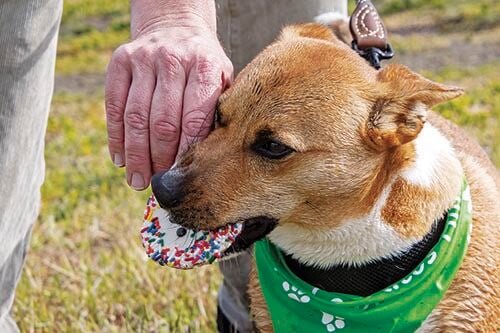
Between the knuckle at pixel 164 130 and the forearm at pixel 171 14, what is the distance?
34 cm

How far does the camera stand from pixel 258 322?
3.10 metres

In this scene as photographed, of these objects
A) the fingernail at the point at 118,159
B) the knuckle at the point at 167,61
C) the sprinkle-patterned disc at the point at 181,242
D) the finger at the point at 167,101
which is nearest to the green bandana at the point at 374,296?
the sprinkle-patterned disc at the point at 181,242

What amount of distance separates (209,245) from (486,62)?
9.23 metres

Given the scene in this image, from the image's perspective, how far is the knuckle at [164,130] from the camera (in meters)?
2.35

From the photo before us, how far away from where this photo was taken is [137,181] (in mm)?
2500

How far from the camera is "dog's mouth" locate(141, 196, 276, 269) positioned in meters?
2.56

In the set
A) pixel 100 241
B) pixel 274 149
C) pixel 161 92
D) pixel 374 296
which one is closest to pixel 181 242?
pixel 274 149

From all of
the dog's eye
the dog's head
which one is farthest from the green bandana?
the dog's eye

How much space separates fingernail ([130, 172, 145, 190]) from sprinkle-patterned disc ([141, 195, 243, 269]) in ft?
0.62

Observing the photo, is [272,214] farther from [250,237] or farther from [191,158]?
[191,158]

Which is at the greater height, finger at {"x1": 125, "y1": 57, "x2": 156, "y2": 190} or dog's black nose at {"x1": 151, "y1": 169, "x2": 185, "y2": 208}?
finger at {"x1": 125, "y1": 57, "x2": 156, "y2": 190}

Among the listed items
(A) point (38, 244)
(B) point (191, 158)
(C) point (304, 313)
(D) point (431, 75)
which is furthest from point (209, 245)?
(D) point (431, 75)

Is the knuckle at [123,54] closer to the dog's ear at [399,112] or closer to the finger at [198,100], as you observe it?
the finger at [198,100]

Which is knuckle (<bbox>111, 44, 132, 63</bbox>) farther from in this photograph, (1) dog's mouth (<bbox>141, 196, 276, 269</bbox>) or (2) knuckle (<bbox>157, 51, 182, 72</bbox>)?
(1) dog's mouth (<bbox>141, 196, 276, 269</bbox>)
